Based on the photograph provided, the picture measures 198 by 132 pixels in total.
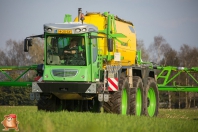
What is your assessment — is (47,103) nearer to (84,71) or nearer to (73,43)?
(84,71)

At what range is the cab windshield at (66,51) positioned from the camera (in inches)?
672

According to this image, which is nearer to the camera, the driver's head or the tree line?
the driver's head

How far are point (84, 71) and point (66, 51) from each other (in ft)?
2.75

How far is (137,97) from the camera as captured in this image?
→ 20375mm

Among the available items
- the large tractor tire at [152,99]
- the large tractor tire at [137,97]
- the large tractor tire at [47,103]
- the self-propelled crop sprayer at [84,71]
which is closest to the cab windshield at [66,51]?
the self-propelled crop sprayer at [84,71]

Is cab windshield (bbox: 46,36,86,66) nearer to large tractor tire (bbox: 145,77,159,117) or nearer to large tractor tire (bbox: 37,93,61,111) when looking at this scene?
large tractor tire (bbox: 37,93,61,111)

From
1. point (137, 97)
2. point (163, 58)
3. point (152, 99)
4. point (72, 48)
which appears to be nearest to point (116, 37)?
point (72, 48)

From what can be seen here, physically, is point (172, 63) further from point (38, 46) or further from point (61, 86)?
point (61, 86)

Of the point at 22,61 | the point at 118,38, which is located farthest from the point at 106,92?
the point at 22,61

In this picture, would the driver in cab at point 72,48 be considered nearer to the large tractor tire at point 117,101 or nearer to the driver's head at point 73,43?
the driver's head at point 73,43

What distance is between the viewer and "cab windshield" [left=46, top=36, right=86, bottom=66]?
17078 millimetres

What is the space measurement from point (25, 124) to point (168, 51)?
72.5 meters

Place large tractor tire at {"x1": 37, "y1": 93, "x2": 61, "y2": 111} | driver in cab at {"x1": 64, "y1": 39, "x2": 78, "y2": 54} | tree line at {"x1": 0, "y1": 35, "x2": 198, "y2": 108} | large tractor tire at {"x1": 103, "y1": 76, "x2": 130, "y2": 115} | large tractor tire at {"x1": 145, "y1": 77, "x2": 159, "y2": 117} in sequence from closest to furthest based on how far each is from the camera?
driver in cab at {"x1": 64, "y1": 39, "x2": 78, "y2": 54}, large tractor tire at {"x1": 103, "y1": 76, "x2": 130, "y2": 115}, large tractor tire at {"x1": 37, "y1": 93, "x2": 61, "y2": 111}, large tractor tire at {"x1": 145, "y1": 77, "x2": 159, "y2": 117}, tree line at {"x1": 0, "y1": 35, "x2": 198, "y2": 108}

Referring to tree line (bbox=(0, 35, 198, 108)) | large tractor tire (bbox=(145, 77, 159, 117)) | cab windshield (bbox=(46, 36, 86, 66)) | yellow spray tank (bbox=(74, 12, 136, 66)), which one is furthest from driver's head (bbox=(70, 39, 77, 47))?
tree line (bbox=(0, 35, 198, 108))
